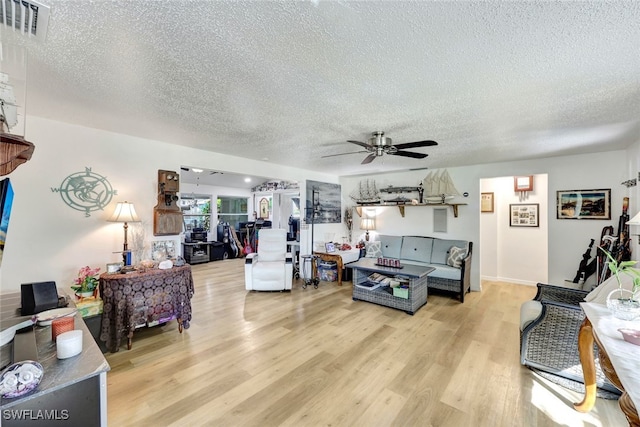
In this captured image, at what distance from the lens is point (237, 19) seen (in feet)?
4.15

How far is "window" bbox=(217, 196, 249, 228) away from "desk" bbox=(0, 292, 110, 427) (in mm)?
7587

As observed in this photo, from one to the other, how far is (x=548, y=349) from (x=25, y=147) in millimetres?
3568

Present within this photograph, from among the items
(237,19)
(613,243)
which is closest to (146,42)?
(237,19)

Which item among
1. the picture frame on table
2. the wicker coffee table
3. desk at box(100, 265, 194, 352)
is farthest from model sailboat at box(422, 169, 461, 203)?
the picture frame on table

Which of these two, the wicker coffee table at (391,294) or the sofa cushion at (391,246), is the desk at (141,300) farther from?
the sofa cushion at (391,246)

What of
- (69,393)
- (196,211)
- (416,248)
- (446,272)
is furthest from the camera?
(196,211)

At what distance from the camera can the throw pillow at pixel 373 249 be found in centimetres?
557

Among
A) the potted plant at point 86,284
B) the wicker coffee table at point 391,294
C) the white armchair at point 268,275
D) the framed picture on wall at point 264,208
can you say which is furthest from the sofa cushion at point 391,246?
the potted plant at point 86,284

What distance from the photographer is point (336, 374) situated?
89.3 inches

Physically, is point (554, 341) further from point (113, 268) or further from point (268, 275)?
point (113, 268)

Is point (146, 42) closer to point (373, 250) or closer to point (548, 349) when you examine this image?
point (548, 349)

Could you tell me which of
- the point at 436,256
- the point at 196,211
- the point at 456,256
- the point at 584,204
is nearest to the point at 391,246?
the point at 436,256

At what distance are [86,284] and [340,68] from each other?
10.1 ft

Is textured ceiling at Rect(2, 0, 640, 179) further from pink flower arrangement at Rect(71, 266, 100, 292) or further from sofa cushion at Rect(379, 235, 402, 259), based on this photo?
sofa cushion at Rect(379, 235, 402, 259)
